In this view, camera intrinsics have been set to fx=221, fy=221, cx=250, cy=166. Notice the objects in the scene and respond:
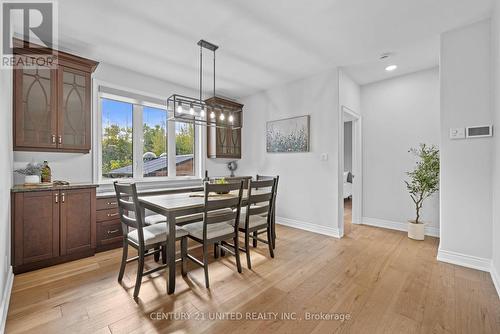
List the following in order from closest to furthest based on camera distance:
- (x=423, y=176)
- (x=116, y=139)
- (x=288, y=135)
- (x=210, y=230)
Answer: (x=210, y=230)
(x=423, y=176)
(x=116, y=139)
(x=288, y=135)

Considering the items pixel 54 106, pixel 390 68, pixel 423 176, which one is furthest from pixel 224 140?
pixel 423 176

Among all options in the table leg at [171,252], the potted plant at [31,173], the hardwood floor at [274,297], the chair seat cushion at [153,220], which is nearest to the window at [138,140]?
the potted plant at [31,173]

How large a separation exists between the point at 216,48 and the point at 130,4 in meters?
1.05

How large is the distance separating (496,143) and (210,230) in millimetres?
2946

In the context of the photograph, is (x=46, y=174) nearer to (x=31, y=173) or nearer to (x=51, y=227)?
(x=31, y=173)

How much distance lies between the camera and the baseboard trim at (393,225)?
355cm

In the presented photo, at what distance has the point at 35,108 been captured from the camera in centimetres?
256

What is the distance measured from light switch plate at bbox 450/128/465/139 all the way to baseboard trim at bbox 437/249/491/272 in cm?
133

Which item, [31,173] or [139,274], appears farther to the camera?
[31,173]

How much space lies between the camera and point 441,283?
7.04 ft

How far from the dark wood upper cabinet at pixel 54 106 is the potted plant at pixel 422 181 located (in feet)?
15.7

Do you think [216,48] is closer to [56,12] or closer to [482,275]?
[56,12]

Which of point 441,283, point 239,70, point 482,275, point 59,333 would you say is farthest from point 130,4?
point 482,275

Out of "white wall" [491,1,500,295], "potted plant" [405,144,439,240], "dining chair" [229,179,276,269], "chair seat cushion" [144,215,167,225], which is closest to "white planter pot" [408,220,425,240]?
"potted plant" [405,144,439,240]
